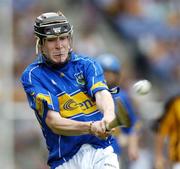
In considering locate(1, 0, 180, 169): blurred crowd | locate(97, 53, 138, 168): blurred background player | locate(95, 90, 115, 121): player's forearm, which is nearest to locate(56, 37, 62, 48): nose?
locate(95, 90, 115, 121): player's forearm

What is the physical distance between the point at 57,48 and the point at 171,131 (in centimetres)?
436

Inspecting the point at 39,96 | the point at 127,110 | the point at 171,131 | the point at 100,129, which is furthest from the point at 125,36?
the point at 100,129

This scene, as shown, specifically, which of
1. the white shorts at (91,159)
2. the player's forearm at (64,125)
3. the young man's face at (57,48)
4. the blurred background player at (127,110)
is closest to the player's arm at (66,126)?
the player's forearm at (64,125)

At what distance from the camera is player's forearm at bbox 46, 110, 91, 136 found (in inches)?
280

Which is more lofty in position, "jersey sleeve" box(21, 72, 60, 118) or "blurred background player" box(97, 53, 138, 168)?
"jersey sleeve" box(21, 72, 60, 118)

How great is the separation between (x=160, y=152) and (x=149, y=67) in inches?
146

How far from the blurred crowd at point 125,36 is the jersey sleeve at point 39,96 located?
275 inches

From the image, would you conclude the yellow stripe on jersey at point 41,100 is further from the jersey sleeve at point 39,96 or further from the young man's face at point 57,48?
the young man's face at point 57,48

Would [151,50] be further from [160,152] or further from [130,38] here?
[160,152]

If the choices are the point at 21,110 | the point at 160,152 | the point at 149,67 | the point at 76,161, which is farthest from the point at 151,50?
the point at 76,161

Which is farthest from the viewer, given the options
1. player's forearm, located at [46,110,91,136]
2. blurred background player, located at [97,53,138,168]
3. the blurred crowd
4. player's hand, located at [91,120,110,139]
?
the blurred crowd

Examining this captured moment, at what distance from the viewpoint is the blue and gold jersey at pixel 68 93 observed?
752 centimetres

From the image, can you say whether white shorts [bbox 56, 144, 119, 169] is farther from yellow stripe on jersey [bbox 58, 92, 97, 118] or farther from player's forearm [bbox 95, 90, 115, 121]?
player's forearm [bbox 95, 90, 115, 121]

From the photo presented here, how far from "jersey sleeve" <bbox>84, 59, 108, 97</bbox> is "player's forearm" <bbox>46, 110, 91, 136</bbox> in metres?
0.37
